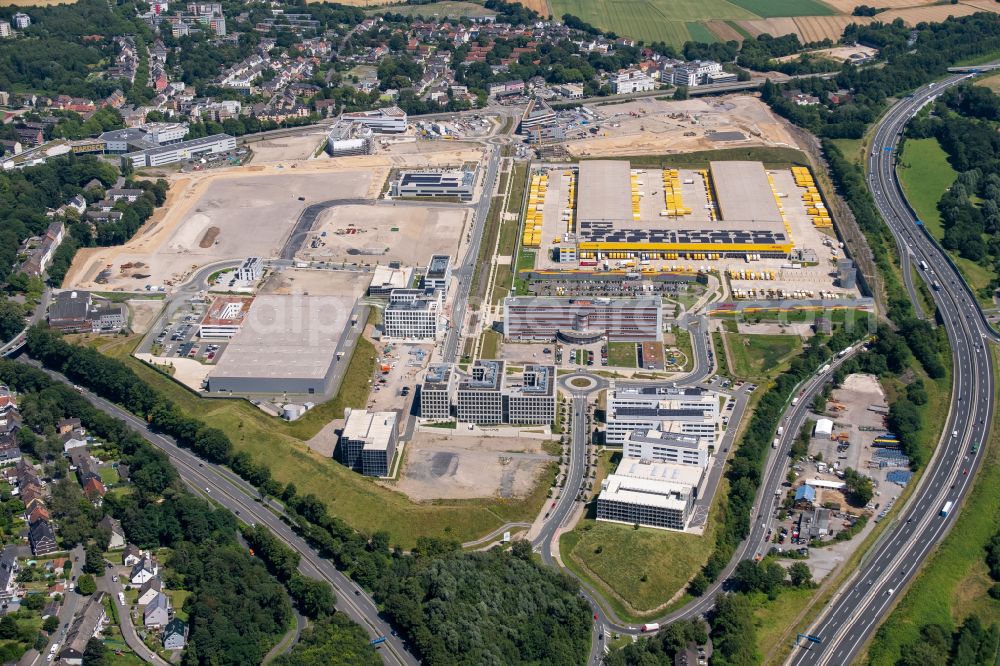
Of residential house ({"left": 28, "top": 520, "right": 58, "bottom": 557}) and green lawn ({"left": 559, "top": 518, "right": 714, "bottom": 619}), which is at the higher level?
residential house ({"left": 28, "top": 520, "right": 58, "bottom": 557})

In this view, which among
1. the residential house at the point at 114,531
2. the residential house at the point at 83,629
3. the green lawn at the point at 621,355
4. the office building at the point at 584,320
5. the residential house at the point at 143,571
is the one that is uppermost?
the residential house at the point at 83,629

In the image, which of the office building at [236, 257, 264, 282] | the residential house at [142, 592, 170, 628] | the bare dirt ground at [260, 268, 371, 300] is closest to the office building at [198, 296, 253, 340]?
the bare dirt ground at [260, 268, 371, 300]

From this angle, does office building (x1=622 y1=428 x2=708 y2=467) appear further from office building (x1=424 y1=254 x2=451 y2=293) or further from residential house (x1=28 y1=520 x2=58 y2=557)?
residential house (x1=28 y1=520 x2=58 y2=557)

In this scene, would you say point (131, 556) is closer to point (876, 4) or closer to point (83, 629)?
point (83, 629)

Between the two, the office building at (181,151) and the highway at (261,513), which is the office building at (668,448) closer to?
the highway at (261,513)

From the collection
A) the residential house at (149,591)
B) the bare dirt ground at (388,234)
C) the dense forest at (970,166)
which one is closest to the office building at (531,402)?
the residential house at (149,591)

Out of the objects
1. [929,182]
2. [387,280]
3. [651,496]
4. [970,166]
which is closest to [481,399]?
[651,496]
